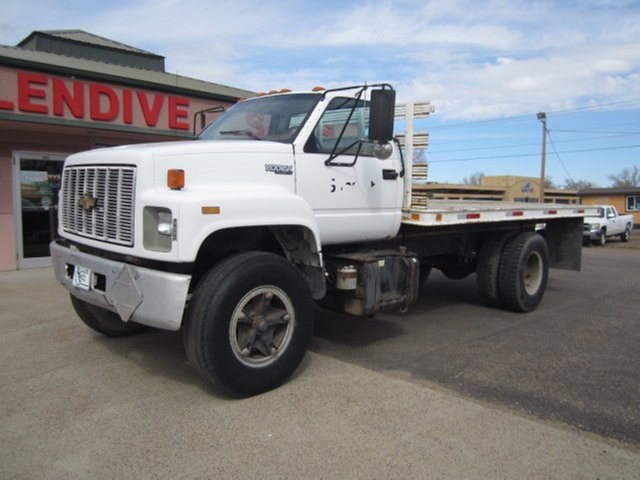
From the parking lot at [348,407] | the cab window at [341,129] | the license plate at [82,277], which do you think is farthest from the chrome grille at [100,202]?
the cab window at [341,129]

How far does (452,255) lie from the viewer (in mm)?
7500

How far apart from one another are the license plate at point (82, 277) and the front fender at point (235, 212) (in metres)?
1.10

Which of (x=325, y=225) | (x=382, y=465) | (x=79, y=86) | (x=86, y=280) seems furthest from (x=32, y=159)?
(x=382, y=465)

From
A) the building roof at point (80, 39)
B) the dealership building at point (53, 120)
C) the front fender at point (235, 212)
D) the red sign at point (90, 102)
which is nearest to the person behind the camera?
the front fender at point (235, 212)

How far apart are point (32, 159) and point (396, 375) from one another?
886cm

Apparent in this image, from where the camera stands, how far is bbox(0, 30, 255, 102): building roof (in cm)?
934

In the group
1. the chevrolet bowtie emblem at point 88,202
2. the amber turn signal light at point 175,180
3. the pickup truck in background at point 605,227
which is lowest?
the pickup truck in background at point 605,227

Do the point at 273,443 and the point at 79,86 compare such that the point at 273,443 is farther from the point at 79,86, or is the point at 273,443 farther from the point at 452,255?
the point at 79,86

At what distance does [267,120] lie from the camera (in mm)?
5047

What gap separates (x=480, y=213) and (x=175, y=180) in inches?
153

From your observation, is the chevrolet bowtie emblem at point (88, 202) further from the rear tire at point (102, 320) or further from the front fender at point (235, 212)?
the rear tire at point (102, 320)

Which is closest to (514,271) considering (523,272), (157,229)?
(523,272)

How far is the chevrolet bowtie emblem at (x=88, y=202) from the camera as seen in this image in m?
4.18

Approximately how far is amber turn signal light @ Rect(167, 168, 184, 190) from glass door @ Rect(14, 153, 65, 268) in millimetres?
7382
